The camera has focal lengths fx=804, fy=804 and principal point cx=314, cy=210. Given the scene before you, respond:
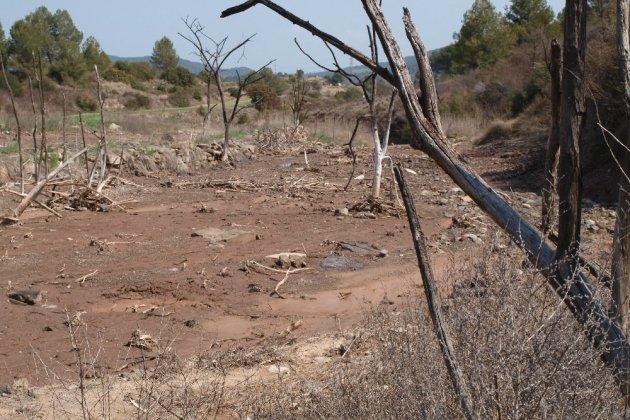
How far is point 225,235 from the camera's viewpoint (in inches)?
386

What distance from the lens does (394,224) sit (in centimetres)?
1071

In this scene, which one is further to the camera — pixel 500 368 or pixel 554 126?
pixel 554 126

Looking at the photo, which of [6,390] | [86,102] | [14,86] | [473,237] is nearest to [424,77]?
[6,390]

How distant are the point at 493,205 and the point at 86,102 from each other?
38194 mm

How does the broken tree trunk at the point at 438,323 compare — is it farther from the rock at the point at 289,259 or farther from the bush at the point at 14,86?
the bush at the point at 14,86

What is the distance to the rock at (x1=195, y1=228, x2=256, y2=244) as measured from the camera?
960cm

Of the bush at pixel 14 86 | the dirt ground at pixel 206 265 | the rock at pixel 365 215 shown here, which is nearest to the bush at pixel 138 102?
the bush at pixel 14 86

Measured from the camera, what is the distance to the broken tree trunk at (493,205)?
9.54 feet

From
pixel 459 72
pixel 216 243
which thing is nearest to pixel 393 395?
pixel 216 243

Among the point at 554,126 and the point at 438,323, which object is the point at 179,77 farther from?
the point at 438,323

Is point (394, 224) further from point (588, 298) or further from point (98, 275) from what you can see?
point (588, 298)

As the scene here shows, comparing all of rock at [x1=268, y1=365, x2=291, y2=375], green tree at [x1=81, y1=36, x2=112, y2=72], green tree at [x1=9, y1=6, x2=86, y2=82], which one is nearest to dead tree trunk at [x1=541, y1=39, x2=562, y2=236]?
rock at [x1=268, y1=365, x2=291, y2=375]

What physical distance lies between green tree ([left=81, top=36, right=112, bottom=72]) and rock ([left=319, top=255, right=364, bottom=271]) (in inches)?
1916

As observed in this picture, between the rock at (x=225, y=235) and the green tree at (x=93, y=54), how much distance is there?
47099 mm
